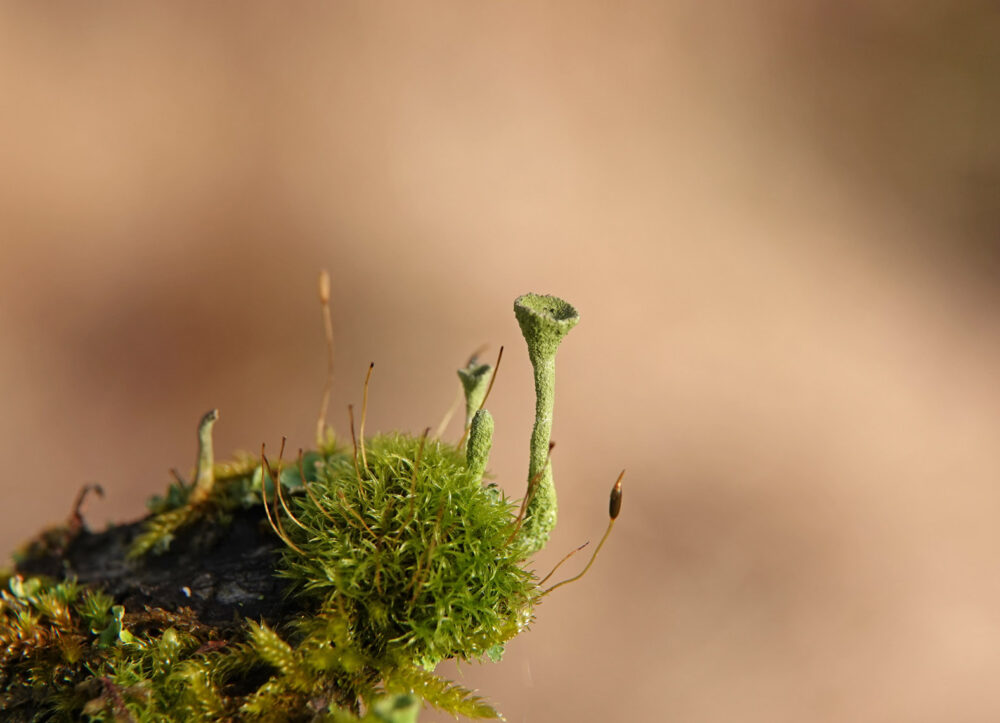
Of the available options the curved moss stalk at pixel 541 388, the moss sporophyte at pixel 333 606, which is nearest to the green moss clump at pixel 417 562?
the moss sporophyte at pixel 333 606

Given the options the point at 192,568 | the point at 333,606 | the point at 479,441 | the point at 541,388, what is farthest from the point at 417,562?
the point at 192,568

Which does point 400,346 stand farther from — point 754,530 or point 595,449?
point 754,530

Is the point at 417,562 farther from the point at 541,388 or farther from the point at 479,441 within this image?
the point at 541,388

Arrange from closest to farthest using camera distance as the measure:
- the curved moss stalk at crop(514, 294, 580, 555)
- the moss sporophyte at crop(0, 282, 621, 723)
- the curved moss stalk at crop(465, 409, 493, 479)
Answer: the moss sporophyte at crop(0, 282, 621, 723) → the curved moss stalk at crop(514, 294, 580, 555) → the curved moss stalk at crop(465, 409, 493, 479)

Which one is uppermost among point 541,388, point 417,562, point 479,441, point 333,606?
point 541,388

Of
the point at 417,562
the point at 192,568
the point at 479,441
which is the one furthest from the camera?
the point at 192,568

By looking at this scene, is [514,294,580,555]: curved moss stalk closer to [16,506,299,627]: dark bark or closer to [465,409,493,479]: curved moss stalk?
[465,409,493,479]: curved moss stalk

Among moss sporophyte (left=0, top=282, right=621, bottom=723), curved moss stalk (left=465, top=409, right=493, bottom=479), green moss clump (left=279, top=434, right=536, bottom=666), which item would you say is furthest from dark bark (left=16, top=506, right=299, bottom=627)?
curved moss stalk (left=465, top=409, right=493, bottom=479)

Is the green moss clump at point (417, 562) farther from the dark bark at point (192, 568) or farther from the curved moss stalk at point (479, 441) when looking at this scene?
the dark bark at point (192, 568)
